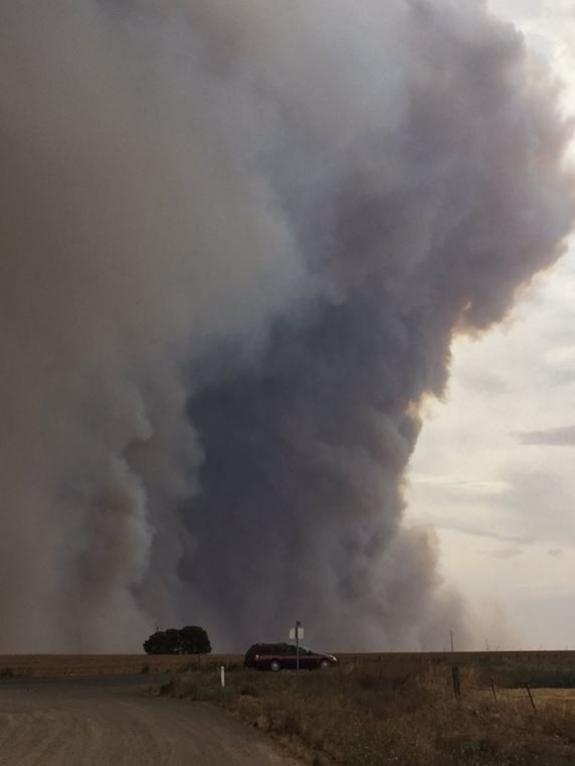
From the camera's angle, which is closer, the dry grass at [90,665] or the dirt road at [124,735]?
the dirt road at [124,735]

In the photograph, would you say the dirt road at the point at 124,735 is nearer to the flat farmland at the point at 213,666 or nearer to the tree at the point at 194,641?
the flat farmland at the point at 213,666

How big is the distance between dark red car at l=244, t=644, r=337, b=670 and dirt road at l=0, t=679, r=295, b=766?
20.9m

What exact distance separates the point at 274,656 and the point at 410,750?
39251mm

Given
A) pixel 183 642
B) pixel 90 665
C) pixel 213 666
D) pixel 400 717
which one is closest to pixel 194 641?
pixel 183 642

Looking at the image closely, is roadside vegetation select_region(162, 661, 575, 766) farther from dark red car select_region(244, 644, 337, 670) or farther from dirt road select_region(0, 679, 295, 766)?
dark red car select_region(244, 644, 337, 670)

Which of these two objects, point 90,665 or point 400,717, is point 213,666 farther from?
point 400,717

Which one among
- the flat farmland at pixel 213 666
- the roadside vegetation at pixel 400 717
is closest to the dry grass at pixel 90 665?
the flat farmland at pixel 213 666

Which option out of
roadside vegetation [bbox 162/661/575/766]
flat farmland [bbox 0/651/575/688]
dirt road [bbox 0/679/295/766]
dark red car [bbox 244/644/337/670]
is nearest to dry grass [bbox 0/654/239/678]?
flat farmland [bbox 0/651/575/688]

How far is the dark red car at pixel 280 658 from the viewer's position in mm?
55125

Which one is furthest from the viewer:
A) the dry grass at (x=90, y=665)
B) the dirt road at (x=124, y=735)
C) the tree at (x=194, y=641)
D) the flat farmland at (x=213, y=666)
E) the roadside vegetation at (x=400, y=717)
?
the tree at (x=194, y=641)

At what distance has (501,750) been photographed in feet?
63.2

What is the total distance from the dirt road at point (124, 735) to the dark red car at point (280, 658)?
20.9m

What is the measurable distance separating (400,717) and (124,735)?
22.5ft

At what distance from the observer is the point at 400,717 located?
24219 millimetres
